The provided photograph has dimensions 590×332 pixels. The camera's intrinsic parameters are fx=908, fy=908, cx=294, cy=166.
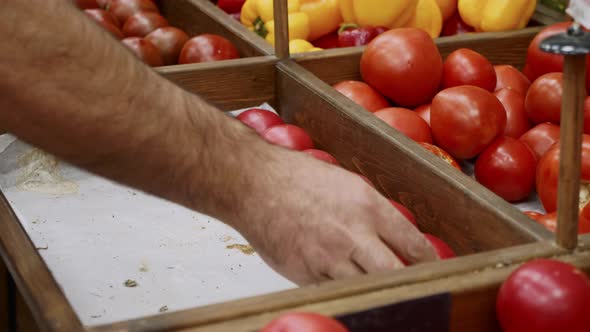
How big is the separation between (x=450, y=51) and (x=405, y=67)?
13.9 inches

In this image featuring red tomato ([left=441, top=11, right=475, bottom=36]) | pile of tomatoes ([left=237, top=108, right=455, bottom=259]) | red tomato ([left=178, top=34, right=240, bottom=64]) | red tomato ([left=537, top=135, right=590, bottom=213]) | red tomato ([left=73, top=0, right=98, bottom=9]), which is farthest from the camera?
red tomato ([left=73, top=0, right=98, bottom=9])

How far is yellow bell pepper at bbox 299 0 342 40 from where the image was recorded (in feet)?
9.71

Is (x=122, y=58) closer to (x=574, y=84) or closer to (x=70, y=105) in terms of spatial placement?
(x=70, y=105)

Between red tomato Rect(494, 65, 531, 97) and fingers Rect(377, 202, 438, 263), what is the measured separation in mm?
1165

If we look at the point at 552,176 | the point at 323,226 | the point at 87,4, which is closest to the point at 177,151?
the point at 323,226

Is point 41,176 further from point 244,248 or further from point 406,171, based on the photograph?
point 406,171

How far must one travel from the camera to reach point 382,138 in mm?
1917

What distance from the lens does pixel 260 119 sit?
7.51 ft

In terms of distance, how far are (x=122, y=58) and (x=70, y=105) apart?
125 millimetres

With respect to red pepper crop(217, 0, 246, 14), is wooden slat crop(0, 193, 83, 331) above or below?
above

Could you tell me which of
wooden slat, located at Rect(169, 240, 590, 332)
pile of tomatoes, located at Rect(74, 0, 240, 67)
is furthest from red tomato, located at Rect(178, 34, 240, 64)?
wooden slat, located at Rect(169, 240, 590, 332)

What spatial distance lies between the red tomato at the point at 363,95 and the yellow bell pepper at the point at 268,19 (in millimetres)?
575

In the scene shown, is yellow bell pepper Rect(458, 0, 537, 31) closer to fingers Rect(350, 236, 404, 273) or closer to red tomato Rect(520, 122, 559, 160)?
red tomato Rect(520, 122, 559, 160)

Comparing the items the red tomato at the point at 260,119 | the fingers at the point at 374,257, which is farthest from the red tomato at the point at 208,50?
the fingers at the point at 374,257
